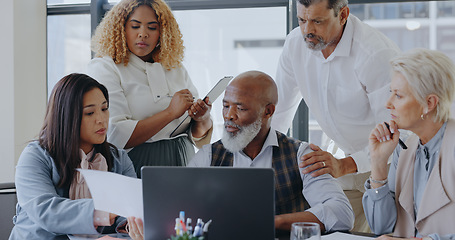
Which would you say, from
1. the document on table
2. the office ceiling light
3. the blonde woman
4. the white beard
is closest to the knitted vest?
the white beard

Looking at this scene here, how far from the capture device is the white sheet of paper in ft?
4.96

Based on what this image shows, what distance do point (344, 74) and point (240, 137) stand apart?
2.40ft

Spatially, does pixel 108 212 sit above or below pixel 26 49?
below

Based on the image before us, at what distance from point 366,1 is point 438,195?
87.5 inches

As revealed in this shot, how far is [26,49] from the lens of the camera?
403 cm

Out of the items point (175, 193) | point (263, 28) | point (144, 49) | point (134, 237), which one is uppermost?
point (263, 28)

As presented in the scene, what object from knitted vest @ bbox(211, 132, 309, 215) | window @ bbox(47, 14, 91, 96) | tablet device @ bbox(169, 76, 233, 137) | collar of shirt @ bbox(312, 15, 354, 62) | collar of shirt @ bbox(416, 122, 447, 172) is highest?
window @ bbox(47, 14, 91, 96)

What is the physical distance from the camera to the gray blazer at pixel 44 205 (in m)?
1.80

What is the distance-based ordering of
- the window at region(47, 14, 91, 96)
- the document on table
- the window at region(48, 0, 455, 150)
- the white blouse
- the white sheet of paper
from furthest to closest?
the window at region(47, 14, 91, 96) → the window at region(48, 0, 455, 150) → the white blouse → the document on table → the white sheet of paper

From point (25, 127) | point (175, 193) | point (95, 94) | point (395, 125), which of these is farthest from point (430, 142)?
point (25, 127)

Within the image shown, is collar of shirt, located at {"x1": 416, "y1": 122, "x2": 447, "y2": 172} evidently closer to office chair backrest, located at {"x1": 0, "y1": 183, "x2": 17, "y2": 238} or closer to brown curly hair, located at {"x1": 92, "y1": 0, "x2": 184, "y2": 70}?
brown curly hair, located at {"x1": 92, "y1": 0, "x2": 184, "y2": 70}

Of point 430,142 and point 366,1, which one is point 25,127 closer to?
point 366,1

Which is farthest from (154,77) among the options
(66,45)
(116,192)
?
(66,45)

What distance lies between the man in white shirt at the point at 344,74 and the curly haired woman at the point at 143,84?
1.96ft
